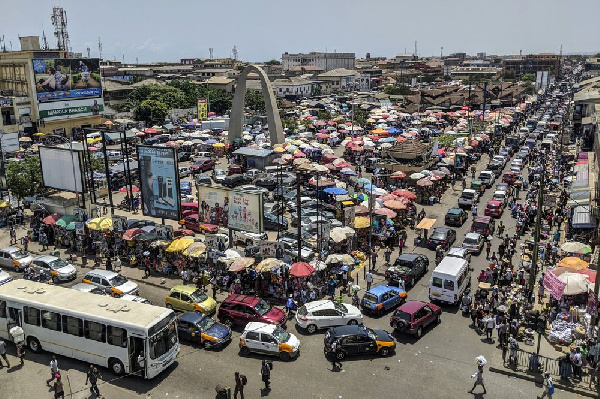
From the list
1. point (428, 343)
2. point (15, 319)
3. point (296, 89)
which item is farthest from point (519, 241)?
point (296, 89)

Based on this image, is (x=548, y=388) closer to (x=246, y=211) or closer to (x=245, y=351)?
(x=245, y=351)

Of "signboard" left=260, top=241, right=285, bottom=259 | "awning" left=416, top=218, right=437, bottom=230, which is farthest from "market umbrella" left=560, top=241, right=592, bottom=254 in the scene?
"signboard" left=260, top=241, right=285, bottom=259

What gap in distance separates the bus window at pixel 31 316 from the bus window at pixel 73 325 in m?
1.33

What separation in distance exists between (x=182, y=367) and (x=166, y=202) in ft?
41.3

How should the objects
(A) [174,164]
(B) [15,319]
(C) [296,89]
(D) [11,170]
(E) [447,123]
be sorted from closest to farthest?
(B) [15,319]
(A) [174,164]
(D) [11,170]
(E) [447,123]
(C) [296,89]

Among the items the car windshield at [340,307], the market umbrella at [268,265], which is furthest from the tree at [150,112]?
the car windshield at [340,307]

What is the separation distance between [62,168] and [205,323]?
19.2m

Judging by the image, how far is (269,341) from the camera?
18734mm

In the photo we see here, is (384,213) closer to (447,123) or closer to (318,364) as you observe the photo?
(318,364)

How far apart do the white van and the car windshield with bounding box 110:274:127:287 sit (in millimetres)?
14707

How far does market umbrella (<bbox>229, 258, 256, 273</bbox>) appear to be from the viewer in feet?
79.7

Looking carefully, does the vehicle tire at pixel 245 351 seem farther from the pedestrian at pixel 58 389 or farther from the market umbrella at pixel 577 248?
the market umbrella at pixel 577 248

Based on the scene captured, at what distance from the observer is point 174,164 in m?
27.7

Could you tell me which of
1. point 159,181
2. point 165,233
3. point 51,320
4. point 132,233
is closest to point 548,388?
point 51,320
